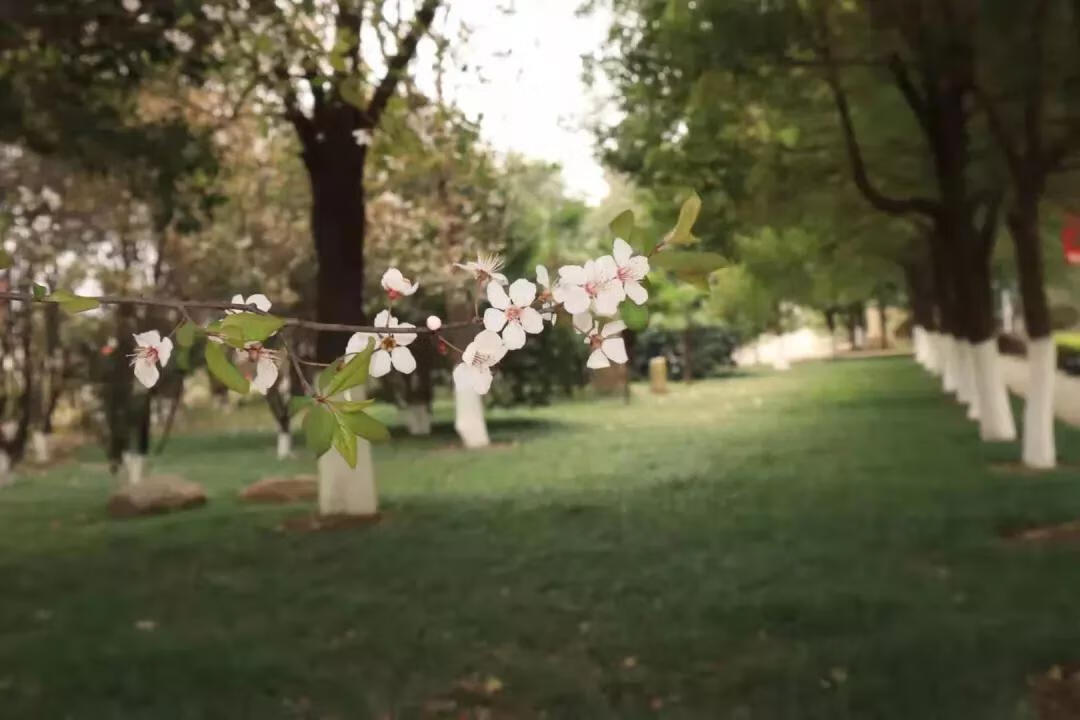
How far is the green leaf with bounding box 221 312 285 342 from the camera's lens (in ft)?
6.79

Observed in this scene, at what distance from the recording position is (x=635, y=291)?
2.22 metres

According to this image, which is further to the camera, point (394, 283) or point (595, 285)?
point (394, 283)

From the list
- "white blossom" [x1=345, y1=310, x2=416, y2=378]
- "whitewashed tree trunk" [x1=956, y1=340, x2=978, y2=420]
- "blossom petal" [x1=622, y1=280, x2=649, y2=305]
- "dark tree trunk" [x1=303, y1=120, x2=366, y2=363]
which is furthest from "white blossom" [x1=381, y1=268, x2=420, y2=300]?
"whitewashed tree trunk" [x1=956, y1=340, x2=978, y2=420]

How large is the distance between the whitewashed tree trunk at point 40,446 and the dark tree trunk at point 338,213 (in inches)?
421

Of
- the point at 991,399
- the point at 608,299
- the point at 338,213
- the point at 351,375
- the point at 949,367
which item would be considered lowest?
the point at 991,399

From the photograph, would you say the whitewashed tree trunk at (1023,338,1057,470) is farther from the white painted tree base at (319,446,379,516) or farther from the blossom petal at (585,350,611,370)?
the blossom petal at (585,350,611,370)

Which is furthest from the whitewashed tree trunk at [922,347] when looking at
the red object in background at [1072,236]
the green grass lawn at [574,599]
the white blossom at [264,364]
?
the white blossom at [264,364]

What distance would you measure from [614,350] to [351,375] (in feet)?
1.70

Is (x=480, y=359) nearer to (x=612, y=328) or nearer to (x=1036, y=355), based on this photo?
(x=612, y=328)

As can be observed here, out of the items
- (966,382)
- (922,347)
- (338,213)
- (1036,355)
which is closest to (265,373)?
(338,213)

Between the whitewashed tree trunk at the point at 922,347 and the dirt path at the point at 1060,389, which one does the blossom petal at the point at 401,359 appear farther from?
the whitewashed tree trunk at the point at 922,347

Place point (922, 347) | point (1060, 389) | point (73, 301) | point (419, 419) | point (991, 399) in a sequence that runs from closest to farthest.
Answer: point (73, 301) < point (991, 399) < point (419, 419) < point (1060, 389) < point (922, 347)

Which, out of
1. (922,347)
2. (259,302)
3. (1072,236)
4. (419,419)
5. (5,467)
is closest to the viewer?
(259,302)

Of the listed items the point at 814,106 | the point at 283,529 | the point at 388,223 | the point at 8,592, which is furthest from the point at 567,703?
the point at 388,223
